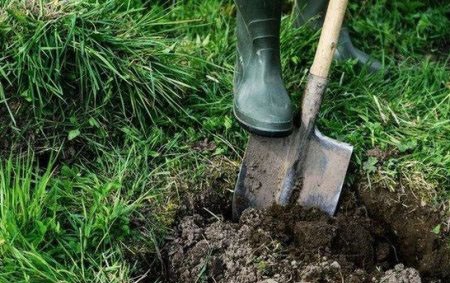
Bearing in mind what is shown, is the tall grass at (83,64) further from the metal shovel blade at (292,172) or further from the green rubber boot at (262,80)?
the metal shovel blade at (292,172)

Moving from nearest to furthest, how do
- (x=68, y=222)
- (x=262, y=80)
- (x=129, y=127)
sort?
1. (x=68, y=222)
2. (x=262, y=80)
3. (x=129, y=127)

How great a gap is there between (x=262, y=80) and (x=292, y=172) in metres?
0.34

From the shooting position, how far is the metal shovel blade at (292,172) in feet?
8.84

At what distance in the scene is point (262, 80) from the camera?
2674 mm

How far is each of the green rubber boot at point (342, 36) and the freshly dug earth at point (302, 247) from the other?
657mm

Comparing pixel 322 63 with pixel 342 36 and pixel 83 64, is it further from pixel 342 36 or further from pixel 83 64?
pixel 83 64

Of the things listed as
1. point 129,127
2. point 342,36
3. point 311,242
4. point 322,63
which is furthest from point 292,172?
point 342,36

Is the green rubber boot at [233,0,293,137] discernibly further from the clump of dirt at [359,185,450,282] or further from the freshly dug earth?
the clump of dirt at [359,185,450,282]

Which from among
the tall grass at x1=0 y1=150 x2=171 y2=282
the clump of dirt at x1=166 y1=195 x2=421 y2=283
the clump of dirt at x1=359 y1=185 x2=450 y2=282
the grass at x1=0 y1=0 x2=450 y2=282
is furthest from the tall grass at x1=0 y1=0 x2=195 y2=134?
the clump of dirt at x1=359 y1=185 x2=450 y2=282

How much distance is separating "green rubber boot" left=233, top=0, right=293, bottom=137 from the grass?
0.21 m

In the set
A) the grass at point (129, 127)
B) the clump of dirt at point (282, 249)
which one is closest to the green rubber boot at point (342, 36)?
the grass at point (129, 127)

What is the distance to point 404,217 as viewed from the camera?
276cm

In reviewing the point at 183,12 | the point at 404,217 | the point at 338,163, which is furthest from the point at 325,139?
the point at 183,12

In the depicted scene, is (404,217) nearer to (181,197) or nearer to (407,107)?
(407,107)
